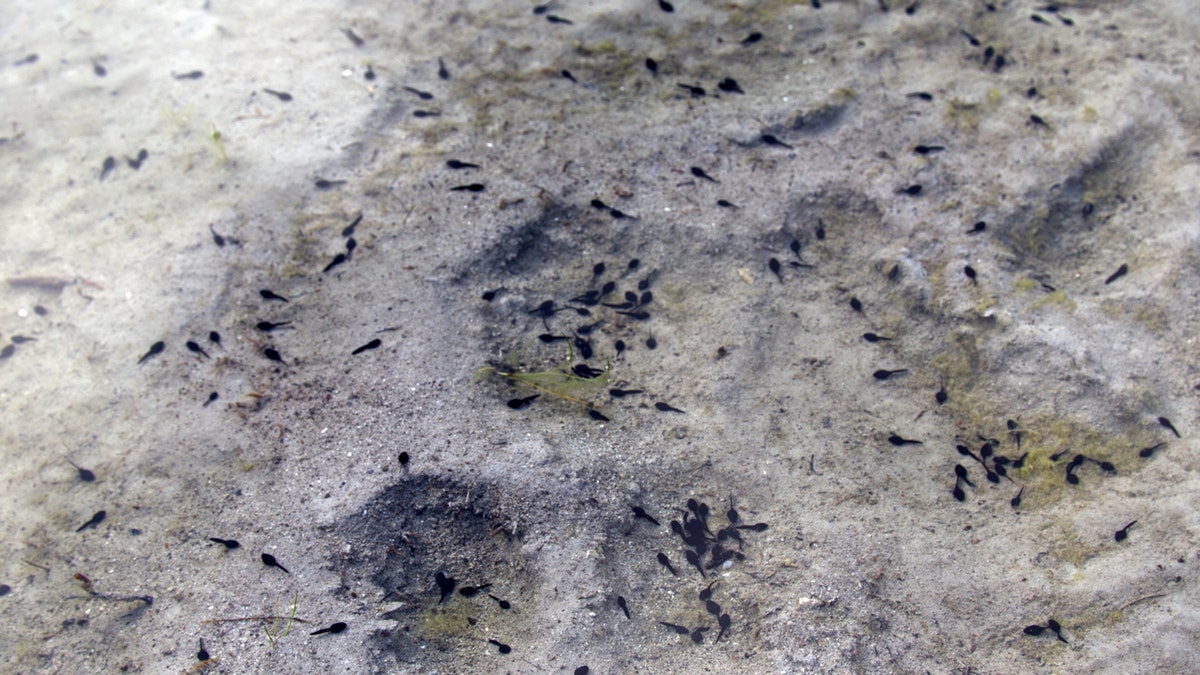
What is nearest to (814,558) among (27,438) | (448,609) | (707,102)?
Result: (448,609)

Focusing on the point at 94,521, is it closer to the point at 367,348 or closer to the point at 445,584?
the point at 367,348

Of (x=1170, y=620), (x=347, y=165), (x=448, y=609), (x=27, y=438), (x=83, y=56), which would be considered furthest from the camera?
(x=83, y=56)

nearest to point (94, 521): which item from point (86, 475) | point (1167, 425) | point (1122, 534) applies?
point (86, 475)

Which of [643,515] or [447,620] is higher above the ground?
[643,515]

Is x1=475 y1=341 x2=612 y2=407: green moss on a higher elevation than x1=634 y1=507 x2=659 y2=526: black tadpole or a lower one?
higher

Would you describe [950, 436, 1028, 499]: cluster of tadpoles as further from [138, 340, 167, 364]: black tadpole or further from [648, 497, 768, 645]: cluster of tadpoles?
[138, 340, 167, 364]: black tadpole

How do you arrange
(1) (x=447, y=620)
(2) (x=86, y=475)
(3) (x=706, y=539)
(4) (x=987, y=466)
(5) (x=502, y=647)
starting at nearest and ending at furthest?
1. (5) (x=502, y=647)
2. (1) (x=447, y=620)
3. (3) (x=706, y=539)
4. (4) (x=987, y=466)
5. (2) (x=86, y=475)

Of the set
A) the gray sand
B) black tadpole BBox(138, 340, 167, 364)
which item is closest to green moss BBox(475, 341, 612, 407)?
the gray sand

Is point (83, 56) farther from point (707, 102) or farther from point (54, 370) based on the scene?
point (707, 102)

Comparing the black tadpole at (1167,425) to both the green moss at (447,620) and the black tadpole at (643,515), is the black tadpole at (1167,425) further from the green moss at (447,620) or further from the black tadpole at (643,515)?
the green moss at (447,620)
